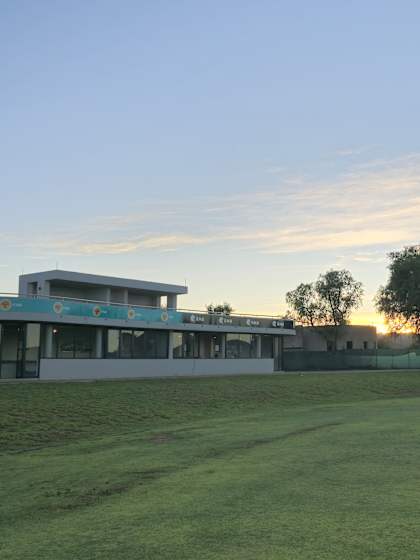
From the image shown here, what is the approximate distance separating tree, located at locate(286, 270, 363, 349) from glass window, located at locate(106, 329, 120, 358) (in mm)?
49042

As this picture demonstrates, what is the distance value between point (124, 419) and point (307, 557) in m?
16.9

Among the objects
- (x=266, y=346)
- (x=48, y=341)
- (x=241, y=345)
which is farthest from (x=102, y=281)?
(x=266, y=346)

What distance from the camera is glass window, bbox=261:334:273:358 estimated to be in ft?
177

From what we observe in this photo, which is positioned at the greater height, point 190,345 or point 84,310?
point 84,310

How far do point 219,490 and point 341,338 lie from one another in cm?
7652

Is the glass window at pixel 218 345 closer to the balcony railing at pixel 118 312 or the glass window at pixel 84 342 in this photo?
the balcony railing at pixel 118 312

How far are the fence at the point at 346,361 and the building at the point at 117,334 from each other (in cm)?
659

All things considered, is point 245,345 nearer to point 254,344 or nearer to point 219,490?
point 254,344

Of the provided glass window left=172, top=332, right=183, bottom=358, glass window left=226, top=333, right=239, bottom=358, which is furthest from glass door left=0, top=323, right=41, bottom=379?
glass window left=226, top=333, right=239, bottom=358

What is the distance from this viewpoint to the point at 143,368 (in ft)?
140

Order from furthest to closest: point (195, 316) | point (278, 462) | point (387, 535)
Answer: point (195, 316) < point (278, 462) < point (387, 535)

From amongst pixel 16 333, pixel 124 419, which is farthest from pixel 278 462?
pixel 16 333

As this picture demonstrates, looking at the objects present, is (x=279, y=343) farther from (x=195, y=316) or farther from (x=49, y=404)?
(x=49, y=404)

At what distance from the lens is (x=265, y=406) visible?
27.2 metres
